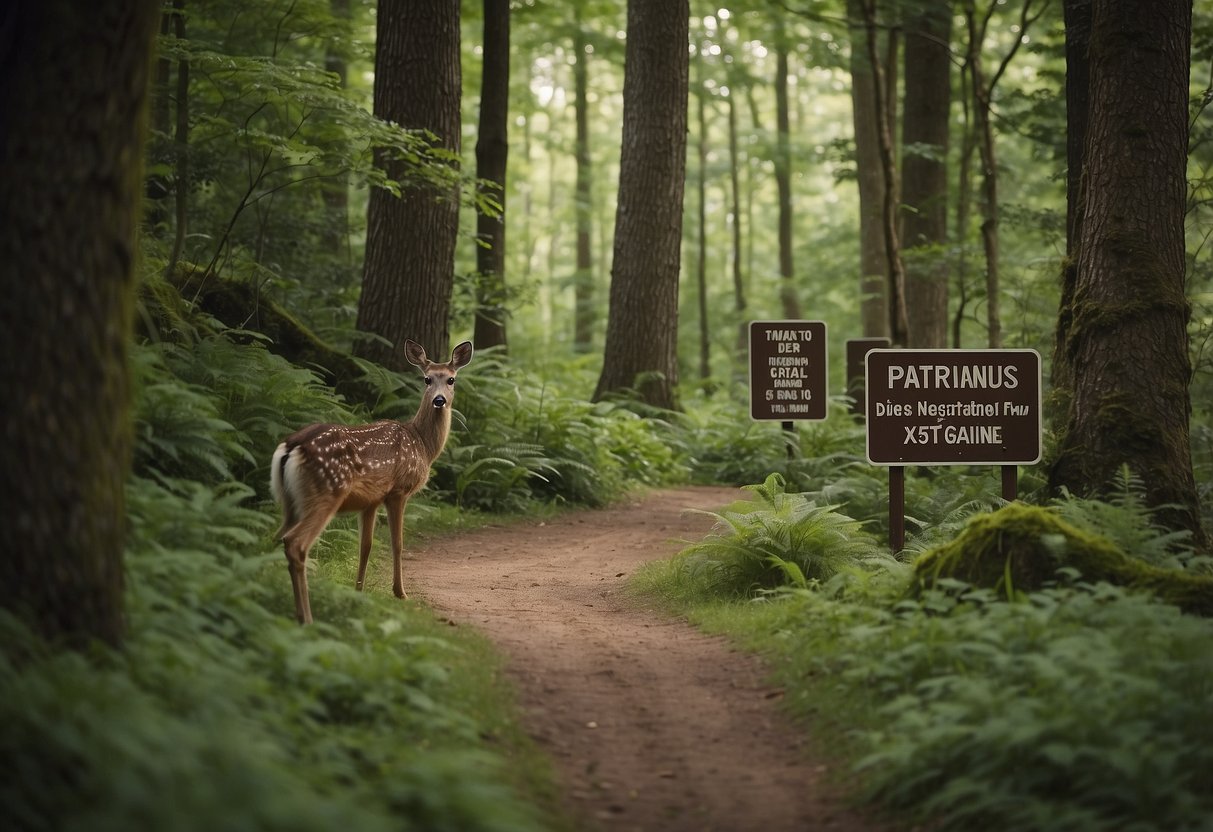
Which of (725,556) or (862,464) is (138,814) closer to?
(725,556)

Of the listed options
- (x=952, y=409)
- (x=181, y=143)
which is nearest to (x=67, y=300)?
(x=952, y=409)

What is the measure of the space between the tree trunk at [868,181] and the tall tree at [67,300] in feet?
69.3

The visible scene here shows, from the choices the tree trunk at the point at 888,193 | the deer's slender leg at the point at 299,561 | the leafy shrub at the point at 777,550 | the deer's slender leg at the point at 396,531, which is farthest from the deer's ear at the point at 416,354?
the tree trunk at the point at 888,193

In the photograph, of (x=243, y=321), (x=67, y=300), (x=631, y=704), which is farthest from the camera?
(x=243, y=321)

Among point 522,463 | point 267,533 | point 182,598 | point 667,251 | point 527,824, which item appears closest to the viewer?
point 527,824

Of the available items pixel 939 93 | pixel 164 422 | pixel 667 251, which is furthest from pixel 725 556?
pixel 939 93

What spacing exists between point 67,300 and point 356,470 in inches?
116

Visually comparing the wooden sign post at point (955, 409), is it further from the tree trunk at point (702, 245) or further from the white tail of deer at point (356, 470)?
the tree trunk at point (702, 245)

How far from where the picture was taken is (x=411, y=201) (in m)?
14.0

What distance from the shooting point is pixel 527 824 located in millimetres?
4285

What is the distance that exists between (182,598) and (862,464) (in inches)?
461

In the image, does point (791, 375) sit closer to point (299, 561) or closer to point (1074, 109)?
point (1074, 109)

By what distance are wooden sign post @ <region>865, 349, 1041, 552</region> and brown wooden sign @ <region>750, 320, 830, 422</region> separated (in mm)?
5596

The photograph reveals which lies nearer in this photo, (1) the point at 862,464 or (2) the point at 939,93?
(1) the point at 862,464
